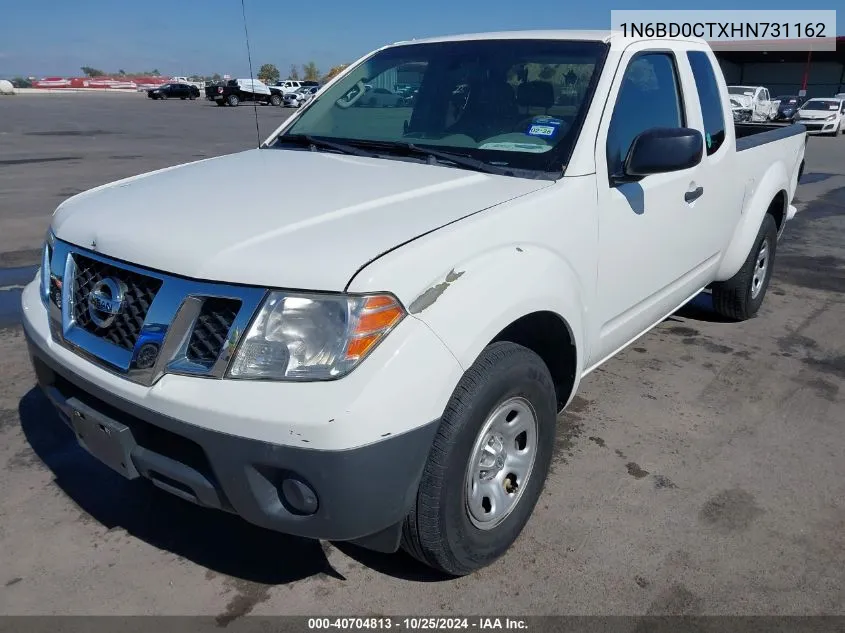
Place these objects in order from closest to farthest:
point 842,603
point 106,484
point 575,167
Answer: point 842,603, point 575,167, point 106,484

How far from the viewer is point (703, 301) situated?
592 cm

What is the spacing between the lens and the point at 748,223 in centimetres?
458

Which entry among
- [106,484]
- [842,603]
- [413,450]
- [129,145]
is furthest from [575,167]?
[129,145]

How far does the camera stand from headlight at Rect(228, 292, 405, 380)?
6.34ft

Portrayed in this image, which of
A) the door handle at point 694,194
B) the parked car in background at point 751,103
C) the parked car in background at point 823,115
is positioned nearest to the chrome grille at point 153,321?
the door handle at point 694,194

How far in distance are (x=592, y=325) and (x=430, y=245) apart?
1119 mm

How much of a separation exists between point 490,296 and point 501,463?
2.26 ft

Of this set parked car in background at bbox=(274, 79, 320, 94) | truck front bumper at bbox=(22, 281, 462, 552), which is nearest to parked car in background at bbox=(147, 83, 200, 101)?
parked car in background at bbox=(274, 79, 320, 94)

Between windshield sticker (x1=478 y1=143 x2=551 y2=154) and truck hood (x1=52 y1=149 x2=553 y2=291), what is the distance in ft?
0.79

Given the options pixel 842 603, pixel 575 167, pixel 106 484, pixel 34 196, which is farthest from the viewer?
pixel 34 196

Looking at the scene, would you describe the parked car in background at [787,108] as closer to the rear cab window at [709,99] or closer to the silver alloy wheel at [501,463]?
the rear cab window at [709,99]

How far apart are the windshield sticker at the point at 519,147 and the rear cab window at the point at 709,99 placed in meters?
1.43

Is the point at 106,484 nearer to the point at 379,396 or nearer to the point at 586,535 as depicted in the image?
the point at 379,396

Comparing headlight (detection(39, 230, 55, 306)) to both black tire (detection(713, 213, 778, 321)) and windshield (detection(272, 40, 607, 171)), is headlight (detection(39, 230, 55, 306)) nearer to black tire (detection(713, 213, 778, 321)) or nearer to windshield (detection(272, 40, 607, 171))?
windshield (detection(272, 40, 607, 171))
